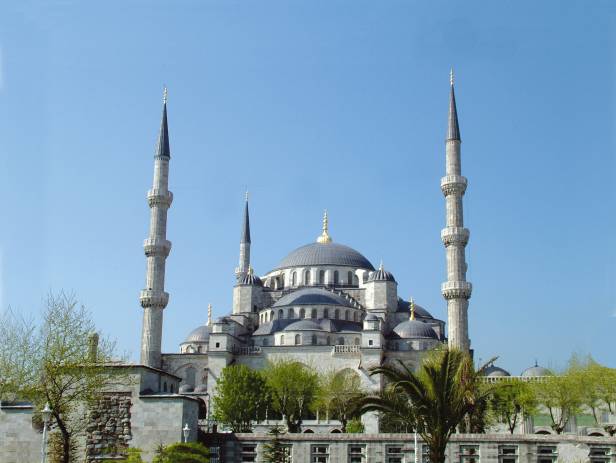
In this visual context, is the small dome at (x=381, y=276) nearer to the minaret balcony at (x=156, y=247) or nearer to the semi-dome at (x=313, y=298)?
the semi-dome at (x=313, y=298)

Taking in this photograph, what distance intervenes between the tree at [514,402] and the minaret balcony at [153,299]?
18554 mm

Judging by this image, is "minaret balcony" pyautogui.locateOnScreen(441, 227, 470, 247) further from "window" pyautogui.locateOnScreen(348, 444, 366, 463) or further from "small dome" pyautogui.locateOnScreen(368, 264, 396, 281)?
"window" pyautogui.locateOnScreen(348, 444, 366, 463)

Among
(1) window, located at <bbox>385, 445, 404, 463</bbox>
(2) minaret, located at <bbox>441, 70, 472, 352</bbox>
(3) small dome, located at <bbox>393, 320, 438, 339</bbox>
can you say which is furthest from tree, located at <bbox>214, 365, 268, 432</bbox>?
(1) window, located at <bbox>385, 445, 404, 463</bbox>

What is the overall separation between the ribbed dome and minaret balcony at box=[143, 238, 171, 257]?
46.1 feet

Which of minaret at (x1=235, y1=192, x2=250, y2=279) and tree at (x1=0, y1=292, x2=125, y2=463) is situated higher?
minaret at (x1=235, y1=192, x2=250, y2=279)

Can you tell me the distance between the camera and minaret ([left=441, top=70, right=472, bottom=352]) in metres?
43.4

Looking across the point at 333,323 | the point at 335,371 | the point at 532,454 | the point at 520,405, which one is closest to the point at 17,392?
the point at 532,454

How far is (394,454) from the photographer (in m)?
23.9

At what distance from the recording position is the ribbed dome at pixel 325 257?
5834 cm

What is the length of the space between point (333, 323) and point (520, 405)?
14.9 meters

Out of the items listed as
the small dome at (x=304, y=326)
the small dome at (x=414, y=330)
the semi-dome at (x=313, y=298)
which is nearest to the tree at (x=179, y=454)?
the small dome at (x=304, y=326)

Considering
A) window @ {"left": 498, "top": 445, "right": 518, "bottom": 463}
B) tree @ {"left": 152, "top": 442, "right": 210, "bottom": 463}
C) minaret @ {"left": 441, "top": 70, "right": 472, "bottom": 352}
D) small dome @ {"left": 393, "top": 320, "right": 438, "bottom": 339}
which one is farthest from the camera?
small dome @ {"left": 393, "top": 320, "right": 438, "bottom": 339}

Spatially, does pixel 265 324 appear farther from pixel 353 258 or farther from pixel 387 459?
pixel 387 459

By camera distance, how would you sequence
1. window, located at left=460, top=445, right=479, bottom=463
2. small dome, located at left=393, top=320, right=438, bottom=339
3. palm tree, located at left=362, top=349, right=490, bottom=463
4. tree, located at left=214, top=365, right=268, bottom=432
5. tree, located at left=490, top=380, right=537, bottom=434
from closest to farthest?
palm tree, located at left=362, top=349, right=490, bottom=463 < window, located at left=460, top=445, right=479, bottom=463 < tree, located at left=490, top=380, right=537, bottom=434 < tree, located at left=214, top=365, right=268, bottom=432 < small dome, located at left=393, top=320, right=438, bottom=339
